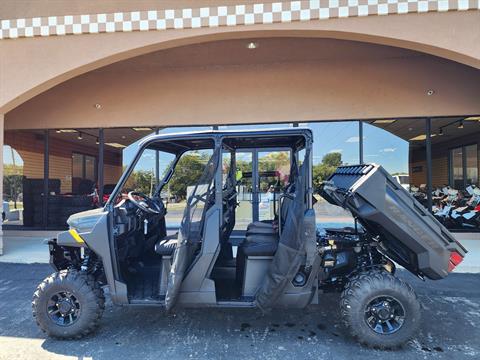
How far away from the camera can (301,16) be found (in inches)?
200

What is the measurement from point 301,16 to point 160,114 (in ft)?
12.3

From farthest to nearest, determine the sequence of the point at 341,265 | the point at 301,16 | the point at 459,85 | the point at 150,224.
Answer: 1. the point at 459,85
2. the point at 301,16
3. the point at 150,224
4. the point at 341,265

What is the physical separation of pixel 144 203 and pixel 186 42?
3.11 metres

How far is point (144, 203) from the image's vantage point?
11.8ft

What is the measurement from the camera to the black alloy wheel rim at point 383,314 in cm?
282

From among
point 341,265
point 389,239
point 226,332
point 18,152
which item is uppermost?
point 18,152

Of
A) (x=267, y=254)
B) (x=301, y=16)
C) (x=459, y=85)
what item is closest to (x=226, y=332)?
(x=267, y=254)

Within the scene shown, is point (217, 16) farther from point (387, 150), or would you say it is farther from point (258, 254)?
point (387, 150)

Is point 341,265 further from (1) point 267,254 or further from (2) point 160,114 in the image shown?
(2) point 160,114

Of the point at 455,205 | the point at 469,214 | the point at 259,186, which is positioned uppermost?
the point at 259,186

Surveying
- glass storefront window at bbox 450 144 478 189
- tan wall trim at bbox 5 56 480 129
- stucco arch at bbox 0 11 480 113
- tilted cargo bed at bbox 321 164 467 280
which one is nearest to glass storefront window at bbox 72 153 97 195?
tan wall trim at bbox 5 56 480 129

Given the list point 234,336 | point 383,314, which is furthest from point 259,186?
point 383,314

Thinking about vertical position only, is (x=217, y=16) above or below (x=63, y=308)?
above

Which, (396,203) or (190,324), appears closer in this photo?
(396,203)
